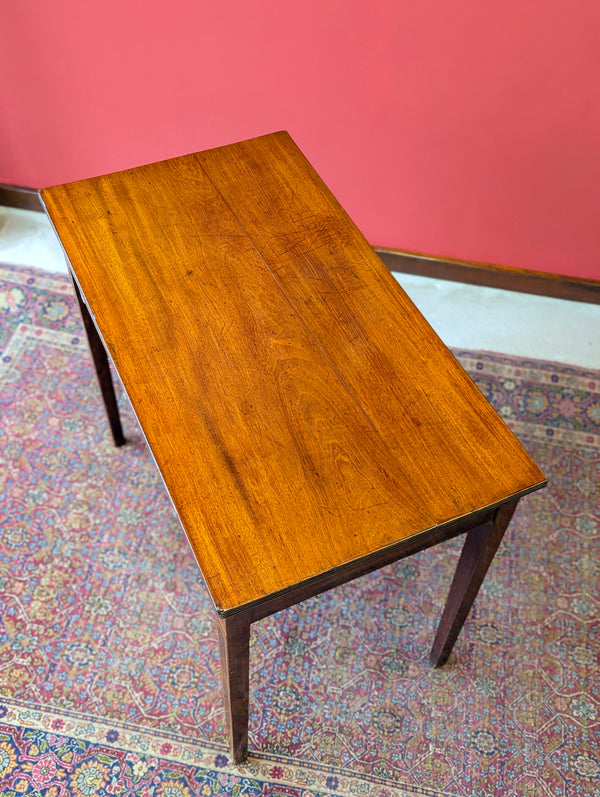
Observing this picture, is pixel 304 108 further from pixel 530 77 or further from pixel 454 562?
pixel 454 562

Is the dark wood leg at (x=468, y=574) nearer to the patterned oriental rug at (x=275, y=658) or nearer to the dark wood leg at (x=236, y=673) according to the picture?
the patterned oriental rug at (x=275, y=658)

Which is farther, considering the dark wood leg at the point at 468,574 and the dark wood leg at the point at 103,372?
the dark wood leg at the point at 103,372

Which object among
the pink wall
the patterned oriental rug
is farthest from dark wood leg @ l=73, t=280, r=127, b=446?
the pink wall

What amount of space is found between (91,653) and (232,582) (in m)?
0.88

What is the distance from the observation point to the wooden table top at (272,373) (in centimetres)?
130

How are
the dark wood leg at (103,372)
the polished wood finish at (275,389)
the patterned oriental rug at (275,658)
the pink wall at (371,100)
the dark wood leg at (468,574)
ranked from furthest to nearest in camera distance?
the pink wall at (371,100) → the dark wood leg at (103,372) → the patterned oriental rug at (275,658) → the dark wood leg at (468,574) → the polished wood finish at (275,389)

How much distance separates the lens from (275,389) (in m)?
1.47

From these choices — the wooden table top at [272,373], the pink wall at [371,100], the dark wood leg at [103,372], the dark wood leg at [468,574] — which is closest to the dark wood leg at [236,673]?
the wooden table top at [272,373]

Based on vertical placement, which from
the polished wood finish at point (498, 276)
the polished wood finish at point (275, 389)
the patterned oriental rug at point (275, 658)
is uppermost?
the polished wood finish at point (275, 389)

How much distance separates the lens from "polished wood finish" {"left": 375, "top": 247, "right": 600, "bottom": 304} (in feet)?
8.93

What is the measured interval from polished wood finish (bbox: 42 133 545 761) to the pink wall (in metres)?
0.63

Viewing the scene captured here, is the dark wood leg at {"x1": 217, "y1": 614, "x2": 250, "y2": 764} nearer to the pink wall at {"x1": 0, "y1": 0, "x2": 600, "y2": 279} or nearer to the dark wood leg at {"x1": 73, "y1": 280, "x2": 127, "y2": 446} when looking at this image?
the dark wood leg at {"x1": 73, "y1": 280, "x2": 127, "y2": 446}

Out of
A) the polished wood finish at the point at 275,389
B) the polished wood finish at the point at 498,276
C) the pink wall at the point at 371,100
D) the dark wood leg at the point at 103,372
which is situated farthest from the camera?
the polished wood finish at the point at 498,276

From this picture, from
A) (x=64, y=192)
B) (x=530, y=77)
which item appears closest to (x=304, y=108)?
(x=530, y=77)
